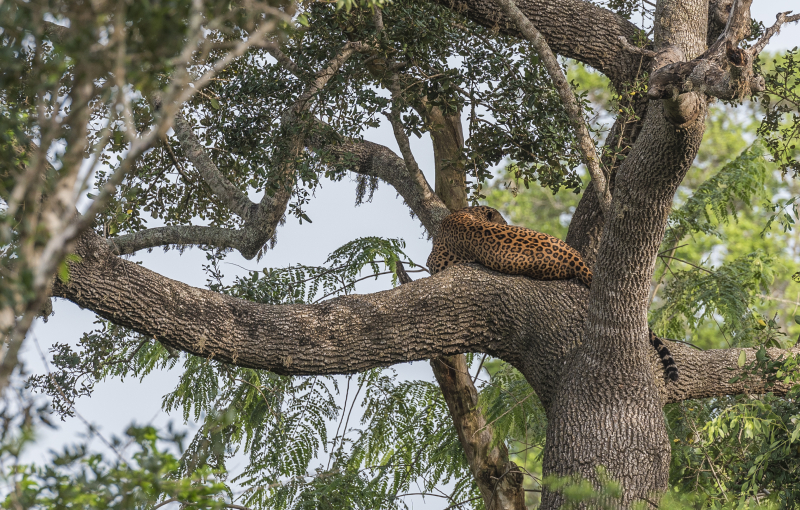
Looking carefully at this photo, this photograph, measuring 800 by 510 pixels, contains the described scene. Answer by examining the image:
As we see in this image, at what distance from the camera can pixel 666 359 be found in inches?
177

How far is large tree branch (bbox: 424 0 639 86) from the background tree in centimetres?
2

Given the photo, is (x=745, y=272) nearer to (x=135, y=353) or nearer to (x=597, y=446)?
(x=597, y=446)

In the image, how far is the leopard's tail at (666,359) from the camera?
4426mm

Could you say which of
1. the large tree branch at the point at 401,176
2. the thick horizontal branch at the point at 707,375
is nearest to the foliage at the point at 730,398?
the thick horizontal branch at the point at 707,375

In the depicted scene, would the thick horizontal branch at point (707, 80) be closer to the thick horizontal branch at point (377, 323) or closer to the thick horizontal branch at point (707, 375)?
the thick horizontal branch at point (377, 323)

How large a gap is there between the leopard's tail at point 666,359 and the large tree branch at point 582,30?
2013mm

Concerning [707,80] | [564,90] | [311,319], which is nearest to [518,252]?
[564,90]

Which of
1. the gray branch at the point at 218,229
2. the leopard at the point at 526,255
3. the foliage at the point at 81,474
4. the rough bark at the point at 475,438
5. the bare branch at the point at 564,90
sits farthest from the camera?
the gray branch at the point at 218,229

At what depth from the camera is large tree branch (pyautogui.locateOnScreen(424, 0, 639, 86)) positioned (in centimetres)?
542

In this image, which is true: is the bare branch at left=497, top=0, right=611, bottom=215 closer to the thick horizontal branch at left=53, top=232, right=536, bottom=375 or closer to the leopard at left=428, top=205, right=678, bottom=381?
the leopard at left=428, top=205, right=678, bottom=381

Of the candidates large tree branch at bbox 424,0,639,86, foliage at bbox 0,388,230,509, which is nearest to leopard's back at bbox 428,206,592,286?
large tree branch at bbox 424,0,639,86

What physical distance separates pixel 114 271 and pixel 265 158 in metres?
1.57

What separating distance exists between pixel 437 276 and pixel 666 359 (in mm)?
1501

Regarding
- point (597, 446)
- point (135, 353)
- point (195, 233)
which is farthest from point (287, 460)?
point (597, 446)
